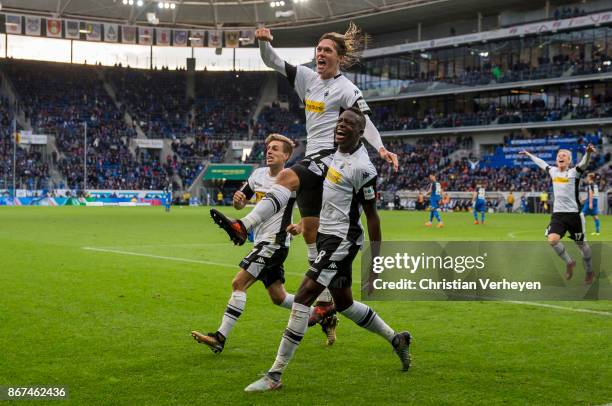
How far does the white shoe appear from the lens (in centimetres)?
554

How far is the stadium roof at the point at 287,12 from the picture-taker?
63.8 meters

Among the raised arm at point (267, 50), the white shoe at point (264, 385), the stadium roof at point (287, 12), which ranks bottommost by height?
the white shoe at point (264, 385)

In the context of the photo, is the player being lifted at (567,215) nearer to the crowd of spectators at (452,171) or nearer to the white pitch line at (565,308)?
the white pitch line at (565,308)

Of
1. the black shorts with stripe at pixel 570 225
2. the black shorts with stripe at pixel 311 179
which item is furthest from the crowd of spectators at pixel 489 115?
the black shorts with stripe at pixel 311 179

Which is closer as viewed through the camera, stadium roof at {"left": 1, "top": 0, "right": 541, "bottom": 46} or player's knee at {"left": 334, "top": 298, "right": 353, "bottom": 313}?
player's knee at {"left": 334, "top": 298, "right": 353, "bottom": 313}

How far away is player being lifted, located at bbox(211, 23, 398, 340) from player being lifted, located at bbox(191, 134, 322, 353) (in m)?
0.34

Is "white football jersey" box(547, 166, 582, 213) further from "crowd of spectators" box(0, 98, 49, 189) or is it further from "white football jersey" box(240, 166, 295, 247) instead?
"crowd of spectators" box(0, 98, 49, 189)

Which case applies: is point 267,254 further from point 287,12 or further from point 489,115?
point 287,12

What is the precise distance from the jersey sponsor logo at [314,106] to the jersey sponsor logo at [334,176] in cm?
145

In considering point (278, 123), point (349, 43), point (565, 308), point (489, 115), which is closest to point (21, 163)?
point (278, 123)

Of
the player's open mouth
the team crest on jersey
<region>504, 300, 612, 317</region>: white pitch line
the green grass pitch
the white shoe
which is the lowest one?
<region>504, 300, 612, 317</region>: white pitch line

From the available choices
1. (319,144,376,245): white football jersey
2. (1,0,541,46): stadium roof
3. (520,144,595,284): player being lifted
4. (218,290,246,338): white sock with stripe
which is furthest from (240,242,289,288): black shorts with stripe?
(1,0,541,46): stadium roof

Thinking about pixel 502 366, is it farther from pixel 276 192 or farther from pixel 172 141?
pixel 172 141

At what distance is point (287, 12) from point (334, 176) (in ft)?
203
